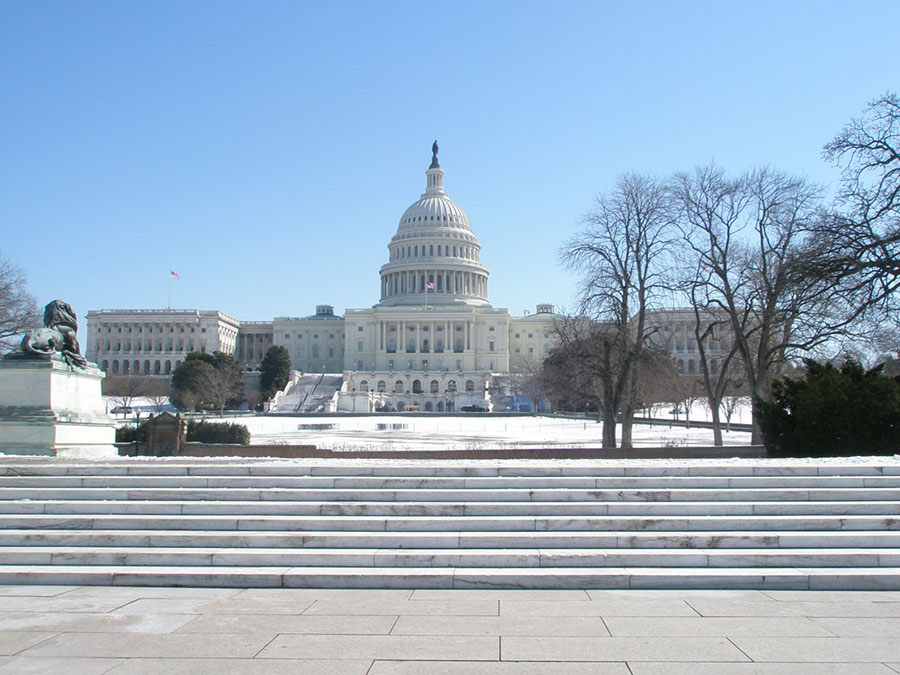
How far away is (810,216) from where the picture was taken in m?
22.5

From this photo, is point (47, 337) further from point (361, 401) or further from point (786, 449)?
point (361, 401)

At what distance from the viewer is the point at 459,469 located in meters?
11.4

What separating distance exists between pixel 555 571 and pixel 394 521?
2.17 metres

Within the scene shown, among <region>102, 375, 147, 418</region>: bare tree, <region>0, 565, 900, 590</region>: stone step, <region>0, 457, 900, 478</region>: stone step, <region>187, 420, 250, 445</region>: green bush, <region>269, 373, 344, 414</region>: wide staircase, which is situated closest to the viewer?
<region>0, 565, 900, 590</region>: stone step

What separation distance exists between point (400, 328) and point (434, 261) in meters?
14.7

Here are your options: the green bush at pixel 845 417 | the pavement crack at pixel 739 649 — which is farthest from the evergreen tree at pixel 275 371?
the pavement crack at pixel 739 649

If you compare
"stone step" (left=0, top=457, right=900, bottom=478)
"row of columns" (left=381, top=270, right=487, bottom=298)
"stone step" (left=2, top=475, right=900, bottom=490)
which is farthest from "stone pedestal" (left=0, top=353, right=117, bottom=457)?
"row of columns" (left=381, top=270, right=487, bottom=298)

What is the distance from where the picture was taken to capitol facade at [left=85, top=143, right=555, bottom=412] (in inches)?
5039

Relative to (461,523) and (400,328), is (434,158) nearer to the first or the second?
(400,328)

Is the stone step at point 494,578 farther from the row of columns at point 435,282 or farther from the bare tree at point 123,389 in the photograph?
the row of columns at point 435,282

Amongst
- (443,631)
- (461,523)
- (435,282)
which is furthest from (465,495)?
(435,282)

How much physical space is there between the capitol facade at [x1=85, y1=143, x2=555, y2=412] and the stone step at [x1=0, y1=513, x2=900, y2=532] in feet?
351

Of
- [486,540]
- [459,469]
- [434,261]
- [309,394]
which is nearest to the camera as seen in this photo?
[486,540]

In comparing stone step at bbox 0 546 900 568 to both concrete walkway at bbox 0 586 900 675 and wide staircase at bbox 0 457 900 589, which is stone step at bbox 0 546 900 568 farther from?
concrete walkway at bbox 0 586 900 675
